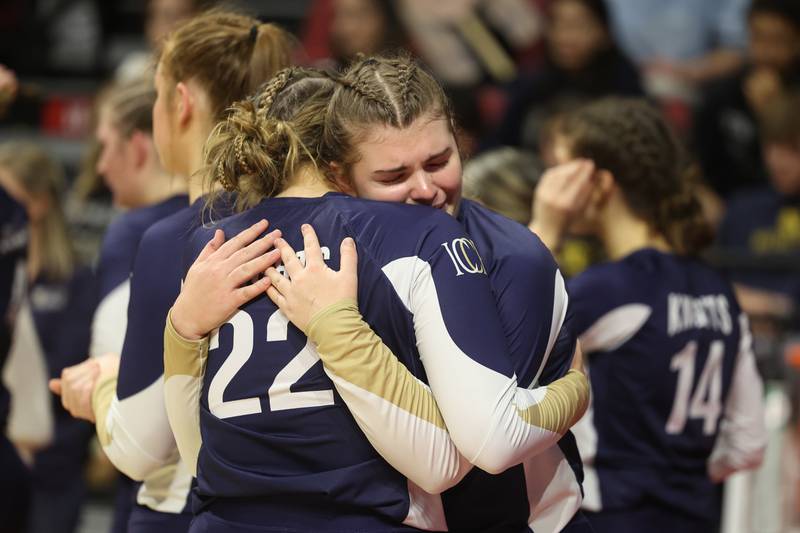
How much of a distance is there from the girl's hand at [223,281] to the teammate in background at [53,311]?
8.21 feet

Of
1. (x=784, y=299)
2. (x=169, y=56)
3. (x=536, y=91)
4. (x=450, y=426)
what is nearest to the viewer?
(x=450, y=426)

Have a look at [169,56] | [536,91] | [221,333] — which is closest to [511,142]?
[536,91]

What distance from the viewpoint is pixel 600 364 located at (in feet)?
9.94

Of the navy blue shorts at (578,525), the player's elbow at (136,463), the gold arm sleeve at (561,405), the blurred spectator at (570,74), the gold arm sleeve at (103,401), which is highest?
the gold arm sleeve at (561,405)

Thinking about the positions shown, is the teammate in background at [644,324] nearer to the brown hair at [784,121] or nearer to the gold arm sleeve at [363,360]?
the gold arm sleeve at [363,360]

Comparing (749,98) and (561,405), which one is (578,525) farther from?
(749,98)

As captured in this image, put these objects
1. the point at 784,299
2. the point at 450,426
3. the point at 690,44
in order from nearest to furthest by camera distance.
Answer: the point at 450,426, the point at 784,299, the point at 690,44

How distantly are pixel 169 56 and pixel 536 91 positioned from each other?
3.98 metres

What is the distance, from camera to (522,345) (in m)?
2.10

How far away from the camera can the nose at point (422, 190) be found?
2125 millimetres

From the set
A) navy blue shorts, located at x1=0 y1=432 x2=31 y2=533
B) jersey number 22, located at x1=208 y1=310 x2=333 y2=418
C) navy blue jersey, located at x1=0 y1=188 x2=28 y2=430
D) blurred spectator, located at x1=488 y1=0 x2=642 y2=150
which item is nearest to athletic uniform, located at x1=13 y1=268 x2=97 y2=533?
navy blue jersey, located at x1=0 y1=188 x2=28 y2=430

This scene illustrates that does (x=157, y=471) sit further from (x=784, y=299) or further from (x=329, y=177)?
(x=784, y=299)

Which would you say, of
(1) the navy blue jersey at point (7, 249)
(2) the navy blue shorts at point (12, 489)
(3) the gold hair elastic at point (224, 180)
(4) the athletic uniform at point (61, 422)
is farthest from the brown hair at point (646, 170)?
(4) the athletic uniform at point (61, 422)

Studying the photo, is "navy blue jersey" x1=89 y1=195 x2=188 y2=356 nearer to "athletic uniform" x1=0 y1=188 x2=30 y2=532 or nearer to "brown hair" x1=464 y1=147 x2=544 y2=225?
"athletic uniform" x1=0 y1=188 x2=30 y2=532
